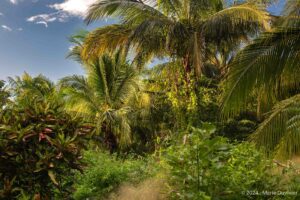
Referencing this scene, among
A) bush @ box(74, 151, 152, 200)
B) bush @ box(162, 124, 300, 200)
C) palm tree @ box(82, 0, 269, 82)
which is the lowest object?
bush @ box(74, 151, 152, 200)

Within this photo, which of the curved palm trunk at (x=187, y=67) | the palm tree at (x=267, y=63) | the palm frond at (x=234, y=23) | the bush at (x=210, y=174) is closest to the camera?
the bush at (x=210, y=174)

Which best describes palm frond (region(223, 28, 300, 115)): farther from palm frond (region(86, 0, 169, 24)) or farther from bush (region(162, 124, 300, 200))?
palm frond (region(86, 0, 169, 24))

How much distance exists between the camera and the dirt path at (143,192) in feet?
15.8

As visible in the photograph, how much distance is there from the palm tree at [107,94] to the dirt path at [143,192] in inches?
322

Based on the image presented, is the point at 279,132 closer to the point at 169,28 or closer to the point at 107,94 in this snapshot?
the point at 169,28

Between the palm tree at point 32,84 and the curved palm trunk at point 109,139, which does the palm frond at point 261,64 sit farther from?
the palm tree at point 32,84

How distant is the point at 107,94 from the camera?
15.0 meters

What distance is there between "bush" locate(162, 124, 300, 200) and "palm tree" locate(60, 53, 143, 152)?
9.62m

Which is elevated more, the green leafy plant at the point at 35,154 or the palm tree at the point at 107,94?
the palm tree at the point at 107,94

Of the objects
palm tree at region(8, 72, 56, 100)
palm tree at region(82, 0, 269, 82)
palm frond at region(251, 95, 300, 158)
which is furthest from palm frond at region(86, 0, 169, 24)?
palm tree at region(8, 72, 56, 100)

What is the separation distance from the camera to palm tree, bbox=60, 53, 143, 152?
13808 millimetres

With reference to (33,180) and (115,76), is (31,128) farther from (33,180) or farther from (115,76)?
(115,76)

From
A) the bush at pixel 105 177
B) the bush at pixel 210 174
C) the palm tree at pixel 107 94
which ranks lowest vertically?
the bush at pixel 105 177

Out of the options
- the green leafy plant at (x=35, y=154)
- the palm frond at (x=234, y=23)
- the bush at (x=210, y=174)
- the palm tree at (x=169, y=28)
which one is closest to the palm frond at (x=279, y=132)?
the bush at (x=210, y=174)
